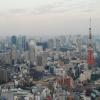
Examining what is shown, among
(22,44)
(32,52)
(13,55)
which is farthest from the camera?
(22,44)

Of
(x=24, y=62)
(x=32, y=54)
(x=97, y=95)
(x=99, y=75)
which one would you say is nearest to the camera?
(x=97, y=95)

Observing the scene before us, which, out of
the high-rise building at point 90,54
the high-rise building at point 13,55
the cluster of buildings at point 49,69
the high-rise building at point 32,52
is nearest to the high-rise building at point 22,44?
the cluster of buildings at point 49,69

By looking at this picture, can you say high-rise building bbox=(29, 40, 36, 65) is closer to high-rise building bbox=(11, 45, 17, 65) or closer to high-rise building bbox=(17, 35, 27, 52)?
high-rise building bbox=(17, 35, 27, 52)

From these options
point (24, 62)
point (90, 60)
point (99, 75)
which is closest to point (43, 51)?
point (24, 62)

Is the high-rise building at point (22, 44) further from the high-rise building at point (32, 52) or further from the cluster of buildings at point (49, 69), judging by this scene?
the high-rise building at point (32, 52)

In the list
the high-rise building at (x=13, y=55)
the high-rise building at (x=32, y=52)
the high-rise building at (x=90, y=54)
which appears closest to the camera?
the high-rise building at (x=90, y=54)

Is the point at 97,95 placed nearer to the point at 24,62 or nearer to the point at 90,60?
the point at 90,60

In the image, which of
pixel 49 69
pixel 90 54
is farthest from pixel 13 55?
pixel 90 54

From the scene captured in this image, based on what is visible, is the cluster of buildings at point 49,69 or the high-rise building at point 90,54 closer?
the cluster of buildings at point 49,69

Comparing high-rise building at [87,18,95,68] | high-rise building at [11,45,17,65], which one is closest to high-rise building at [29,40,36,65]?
high-rise building at [11,45,17,65]

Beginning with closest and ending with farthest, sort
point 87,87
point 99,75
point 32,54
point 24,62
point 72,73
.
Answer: point 87,87
point 99,75
point 72,73
point 24,62
point 32,54

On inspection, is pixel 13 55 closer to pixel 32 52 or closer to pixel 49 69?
pixel 32 52
